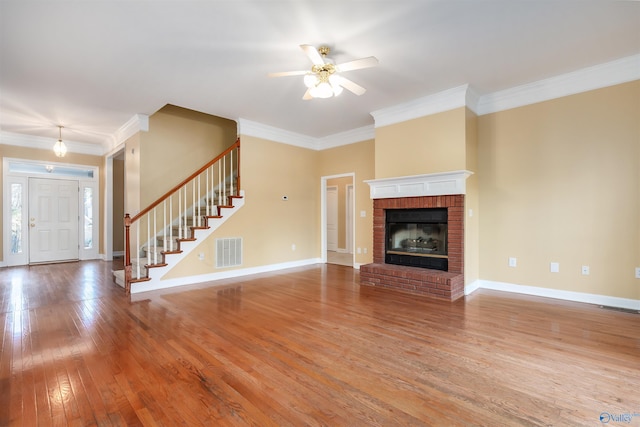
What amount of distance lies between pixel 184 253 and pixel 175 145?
93.5 inches

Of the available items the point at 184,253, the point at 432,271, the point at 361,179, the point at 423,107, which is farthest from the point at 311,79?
the point at 184,253

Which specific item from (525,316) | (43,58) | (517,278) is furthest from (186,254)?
(517,278)

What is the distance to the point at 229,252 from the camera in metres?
5.62

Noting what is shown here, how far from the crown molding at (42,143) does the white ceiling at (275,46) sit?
2.23m

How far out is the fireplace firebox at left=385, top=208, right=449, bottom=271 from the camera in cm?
465

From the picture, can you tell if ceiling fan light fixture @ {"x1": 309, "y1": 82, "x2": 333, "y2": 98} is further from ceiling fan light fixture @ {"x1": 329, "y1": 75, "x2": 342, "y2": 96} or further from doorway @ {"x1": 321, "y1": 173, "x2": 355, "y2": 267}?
doorway @ {"x1": 321, "y1": 173, "x2": 355, "y2": 267}

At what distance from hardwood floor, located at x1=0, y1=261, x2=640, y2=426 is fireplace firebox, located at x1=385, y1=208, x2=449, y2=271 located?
84 centimetres

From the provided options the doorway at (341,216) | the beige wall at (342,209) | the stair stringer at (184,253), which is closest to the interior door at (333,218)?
the doorway at (341,216)

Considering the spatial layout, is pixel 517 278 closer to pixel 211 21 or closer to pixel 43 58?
pixel 211 21

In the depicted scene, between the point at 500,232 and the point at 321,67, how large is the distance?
3.57 metres

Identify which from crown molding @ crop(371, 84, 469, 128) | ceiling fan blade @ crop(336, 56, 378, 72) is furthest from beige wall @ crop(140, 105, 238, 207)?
ceiling fan blade @ crop(336, 56, 378, 72)

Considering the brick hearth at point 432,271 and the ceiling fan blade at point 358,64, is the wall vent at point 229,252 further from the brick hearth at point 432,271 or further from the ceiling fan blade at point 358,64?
the ceiling fan blade at point 358,64

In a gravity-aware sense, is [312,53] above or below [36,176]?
above

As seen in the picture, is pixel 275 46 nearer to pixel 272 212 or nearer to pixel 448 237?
pixel 448 237
